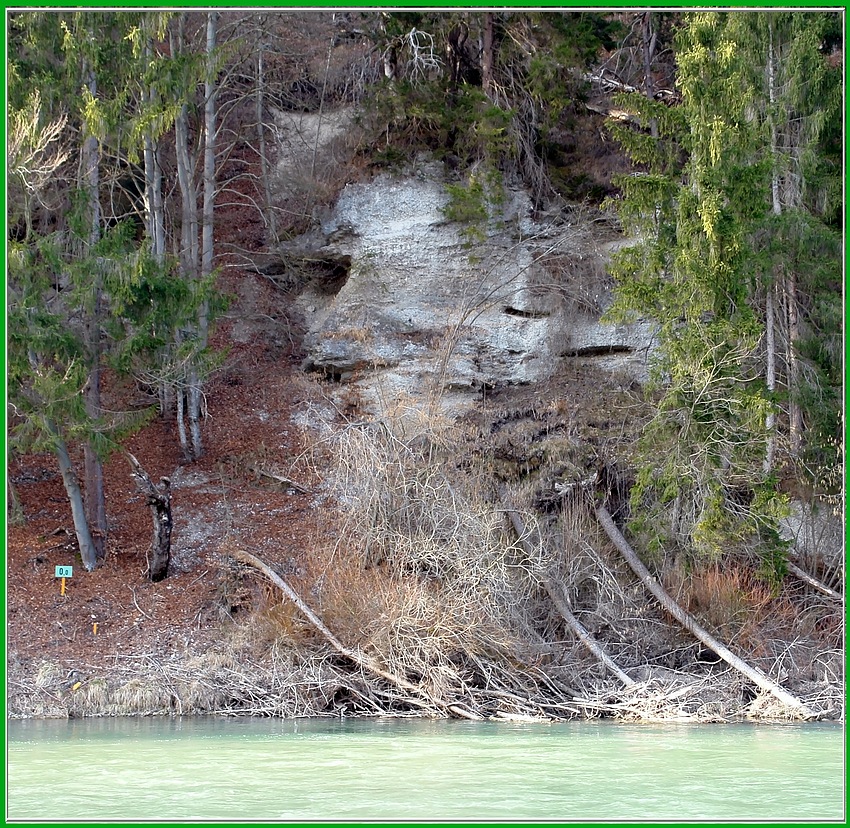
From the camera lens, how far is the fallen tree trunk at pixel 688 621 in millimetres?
14938

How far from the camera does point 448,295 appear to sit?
80.5 feet

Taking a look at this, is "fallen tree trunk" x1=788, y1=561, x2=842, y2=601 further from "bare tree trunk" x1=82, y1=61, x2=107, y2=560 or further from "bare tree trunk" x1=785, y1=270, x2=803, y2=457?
"bare tree trunk" x1=82, y1=61, x2=107, y2=560

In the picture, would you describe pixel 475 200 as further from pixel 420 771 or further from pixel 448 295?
pixel 420 771

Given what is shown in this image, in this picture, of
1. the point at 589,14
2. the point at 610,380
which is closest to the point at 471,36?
the point at 589,14

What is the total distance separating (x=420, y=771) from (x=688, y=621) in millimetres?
7299

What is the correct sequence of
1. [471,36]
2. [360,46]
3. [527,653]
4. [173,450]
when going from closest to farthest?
[527,653]
[173,450]
[471,36]
[360,46]

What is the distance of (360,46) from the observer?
90.0 ft

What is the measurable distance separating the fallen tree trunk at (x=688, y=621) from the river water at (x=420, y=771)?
70 centimetres

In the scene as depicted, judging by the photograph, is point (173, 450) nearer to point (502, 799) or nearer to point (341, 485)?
point (341, 485)

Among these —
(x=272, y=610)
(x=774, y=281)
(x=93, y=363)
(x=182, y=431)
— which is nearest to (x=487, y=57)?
(x=774, y=281)

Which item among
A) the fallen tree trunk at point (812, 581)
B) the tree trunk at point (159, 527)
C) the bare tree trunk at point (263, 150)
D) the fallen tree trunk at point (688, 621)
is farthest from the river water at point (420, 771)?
the bare tree trunk at point (263, 150)

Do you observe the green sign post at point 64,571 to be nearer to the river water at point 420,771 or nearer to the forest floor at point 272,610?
the forest floor at point 272,610

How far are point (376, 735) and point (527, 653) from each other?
3402mm

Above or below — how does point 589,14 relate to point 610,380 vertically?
above
